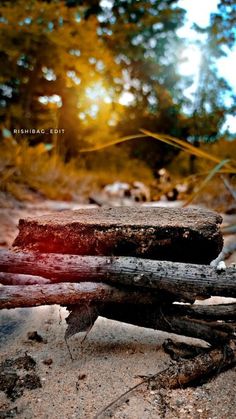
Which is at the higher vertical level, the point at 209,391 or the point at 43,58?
the point at 43,58

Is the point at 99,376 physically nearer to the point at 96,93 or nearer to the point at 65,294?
the point at 65,294

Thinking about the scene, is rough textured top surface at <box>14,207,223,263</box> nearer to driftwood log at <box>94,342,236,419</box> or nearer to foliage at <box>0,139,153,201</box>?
driftwood log at <box>94,342,236,419</box>

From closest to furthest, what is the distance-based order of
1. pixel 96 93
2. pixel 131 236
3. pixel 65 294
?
pixel 65 294 → pixel 131 236 → pixel 96 93

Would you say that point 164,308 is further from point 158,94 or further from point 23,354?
point 158,94

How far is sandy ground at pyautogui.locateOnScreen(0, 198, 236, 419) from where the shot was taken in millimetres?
902

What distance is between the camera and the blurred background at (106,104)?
5.31 m

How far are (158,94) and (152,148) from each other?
1732 millimetres

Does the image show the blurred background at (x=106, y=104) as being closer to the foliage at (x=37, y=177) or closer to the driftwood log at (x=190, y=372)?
the foliage at (x=37, y=177)

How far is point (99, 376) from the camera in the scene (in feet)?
3.43

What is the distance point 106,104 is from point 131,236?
27.2ft

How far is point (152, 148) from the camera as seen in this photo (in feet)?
31.7

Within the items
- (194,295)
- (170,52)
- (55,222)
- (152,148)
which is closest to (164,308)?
(194,295)

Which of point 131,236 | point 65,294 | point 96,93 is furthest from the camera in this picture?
point 96,93

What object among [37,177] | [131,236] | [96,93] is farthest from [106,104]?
[131,236]
